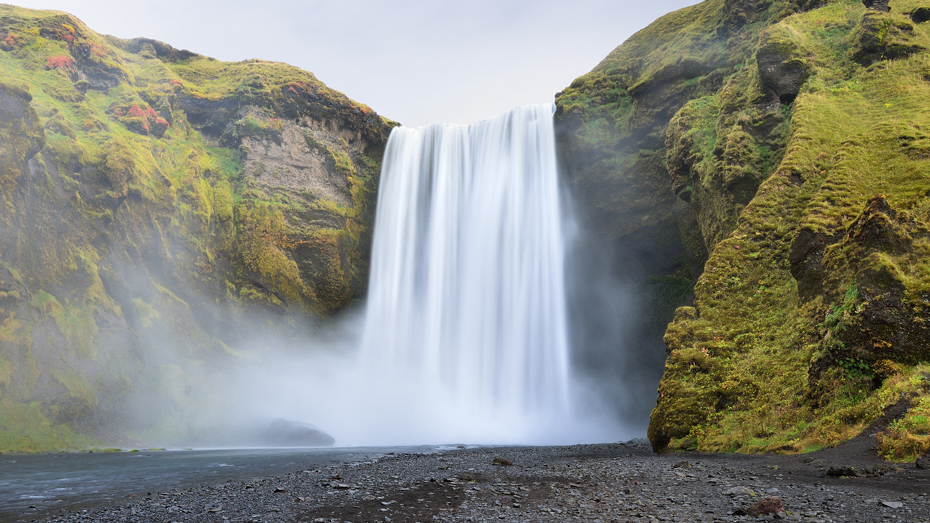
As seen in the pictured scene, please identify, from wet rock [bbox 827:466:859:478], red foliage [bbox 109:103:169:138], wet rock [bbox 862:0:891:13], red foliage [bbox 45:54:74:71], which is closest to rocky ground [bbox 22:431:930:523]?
wet rock [bbox 827:466:859:478]

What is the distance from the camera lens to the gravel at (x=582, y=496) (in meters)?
5.84

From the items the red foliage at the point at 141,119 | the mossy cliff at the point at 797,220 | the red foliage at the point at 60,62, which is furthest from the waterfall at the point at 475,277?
the red foliage at the point at 60,62

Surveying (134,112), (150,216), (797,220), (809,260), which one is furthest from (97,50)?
(809,260)

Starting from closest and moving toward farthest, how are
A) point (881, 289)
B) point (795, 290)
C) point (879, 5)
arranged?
point (881, 289) → point (795, 290) → point (879, 5)

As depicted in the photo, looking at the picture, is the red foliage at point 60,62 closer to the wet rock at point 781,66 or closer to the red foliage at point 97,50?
the red foliage at point 97,50

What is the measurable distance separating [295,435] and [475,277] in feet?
47.7

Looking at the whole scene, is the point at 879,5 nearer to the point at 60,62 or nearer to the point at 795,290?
the point at 795,290

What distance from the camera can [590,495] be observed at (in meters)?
7.52

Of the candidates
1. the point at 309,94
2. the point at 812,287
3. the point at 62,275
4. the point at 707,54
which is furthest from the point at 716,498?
the point at 309,94

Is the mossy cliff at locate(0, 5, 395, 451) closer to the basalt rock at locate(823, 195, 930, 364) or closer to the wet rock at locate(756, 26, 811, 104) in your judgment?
the wet rock at locate(756, 26, 811, 104)

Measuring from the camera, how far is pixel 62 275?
2572cm

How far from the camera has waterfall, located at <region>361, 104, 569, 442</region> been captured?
30656mm

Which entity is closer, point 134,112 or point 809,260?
point 809,260

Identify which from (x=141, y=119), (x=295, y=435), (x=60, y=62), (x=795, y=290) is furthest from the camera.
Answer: (x=141, y=119)
